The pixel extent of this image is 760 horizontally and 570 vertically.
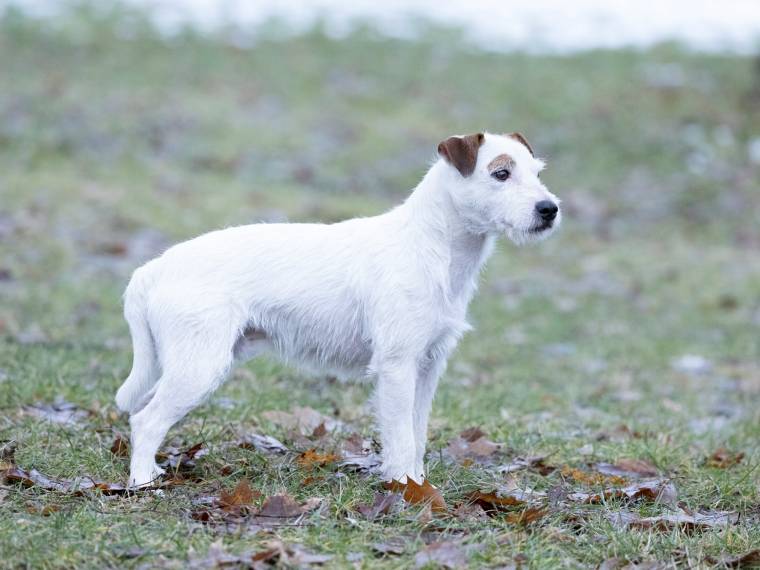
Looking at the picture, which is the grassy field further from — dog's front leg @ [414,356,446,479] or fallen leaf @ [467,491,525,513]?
dog's front leg @ [414,356,446,479]

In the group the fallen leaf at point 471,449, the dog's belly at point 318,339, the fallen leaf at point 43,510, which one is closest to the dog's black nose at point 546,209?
the dog's belly at point 318,339

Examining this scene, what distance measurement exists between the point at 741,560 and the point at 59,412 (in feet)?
11.6

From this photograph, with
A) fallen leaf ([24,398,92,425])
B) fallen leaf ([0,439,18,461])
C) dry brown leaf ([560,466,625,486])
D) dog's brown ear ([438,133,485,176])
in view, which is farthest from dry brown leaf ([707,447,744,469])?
fallen leaf ([0,439,18,461])

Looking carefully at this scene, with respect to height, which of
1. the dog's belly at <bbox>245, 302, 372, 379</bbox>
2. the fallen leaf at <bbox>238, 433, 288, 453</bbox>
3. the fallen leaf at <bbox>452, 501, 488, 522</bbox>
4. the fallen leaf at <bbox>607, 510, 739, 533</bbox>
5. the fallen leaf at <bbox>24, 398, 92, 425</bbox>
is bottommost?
the fallen leaf at <bbox>24, 398, 92, 425</bbox>

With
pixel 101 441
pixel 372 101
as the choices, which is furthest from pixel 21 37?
pixel 101 441

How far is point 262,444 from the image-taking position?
5.18 m

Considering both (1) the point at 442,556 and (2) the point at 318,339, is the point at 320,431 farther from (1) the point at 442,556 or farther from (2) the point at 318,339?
(1) the point at 442,556

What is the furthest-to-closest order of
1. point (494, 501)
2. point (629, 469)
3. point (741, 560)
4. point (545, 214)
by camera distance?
1. point (629, 469)
2. point (545, 214)
3. point (494, 501)
4. point (741, 560)

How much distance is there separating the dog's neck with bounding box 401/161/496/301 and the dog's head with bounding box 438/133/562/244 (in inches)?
2.7

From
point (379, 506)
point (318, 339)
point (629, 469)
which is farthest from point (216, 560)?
point (629, 469)

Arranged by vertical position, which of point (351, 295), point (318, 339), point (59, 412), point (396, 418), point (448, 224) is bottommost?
point (59, 412)

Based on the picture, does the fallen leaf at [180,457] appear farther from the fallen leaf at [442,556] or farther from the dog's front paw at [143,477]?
the fallen leaf at [442,556]

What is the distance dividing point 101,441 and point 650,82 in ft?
48.1

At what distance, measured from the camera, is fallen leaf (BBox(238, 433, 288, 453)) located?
5.11 metres
